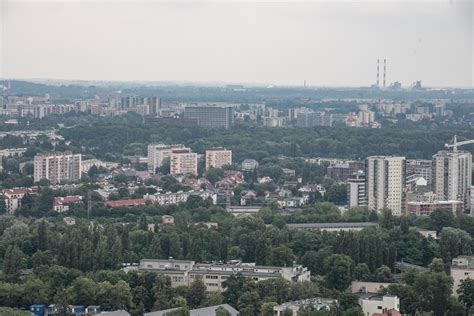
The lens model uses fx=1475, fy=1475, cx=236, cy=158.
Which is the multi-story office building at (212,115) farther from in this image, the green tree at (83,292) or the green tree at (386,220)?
the green tree at (83,292)

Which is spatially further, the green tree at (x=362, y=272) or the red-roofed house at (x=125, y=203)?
the red-roofed house at (x=125, y=203)

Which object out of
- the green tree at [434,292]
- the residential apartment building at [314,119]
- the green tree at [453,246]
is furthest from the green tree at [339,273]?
the residential apartment building at [314,119]

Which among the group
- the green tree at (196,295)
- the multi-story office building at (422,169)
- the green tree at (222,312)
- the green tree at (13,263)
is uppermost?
the multi-story office building at (422,169)

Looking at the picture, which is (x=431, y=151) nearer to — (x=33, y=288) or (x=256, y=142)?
(x=256, y=142)

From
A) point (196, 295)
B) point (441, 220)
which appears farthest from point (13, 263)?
point (441, 220)

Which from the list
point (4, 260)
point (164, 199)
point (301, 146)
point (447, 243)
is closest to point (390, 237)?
point (447, 243)

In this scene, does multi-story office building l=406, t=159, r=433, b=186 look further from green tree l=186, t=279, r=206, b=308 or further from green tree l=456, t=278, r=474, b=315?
green tree l=186, t=279, r=206, b=308

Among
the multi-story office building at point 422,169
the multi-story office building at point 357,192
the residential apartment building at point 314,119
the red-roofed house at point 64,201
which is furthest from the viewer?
the residential apartment building at point 314,119
